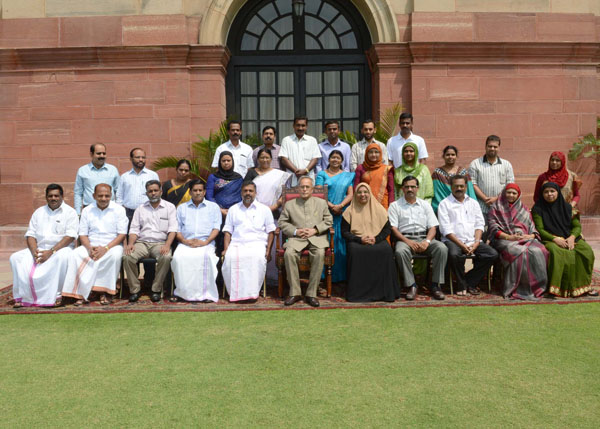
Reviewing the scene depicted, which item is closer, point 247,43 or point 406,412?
point 406,412

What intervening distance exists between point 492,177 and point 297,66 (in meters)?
4.53

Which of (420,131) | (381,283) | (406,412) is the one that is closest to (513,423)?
(406,412)

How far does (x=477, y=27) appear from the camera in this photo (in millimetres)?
9055

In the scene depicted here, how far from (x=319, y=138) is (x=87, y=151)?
4.02 m

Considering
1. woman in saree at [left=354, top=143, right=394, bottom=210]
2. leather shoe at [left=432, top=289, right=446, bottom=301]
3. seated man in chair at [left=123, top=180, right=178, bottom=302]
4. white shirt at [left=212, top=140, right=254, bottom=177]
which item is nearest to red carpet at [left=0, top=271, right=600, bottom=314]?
leather shoe at [left=432, top=289, right=446, bottom=301]

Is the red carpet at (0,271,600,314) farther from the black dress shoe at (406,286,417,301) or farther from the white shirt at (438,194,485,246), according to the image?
the white shirt at (438,194,485,246)

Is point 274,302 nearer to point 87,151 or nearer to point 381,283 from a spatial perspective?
point 381,283

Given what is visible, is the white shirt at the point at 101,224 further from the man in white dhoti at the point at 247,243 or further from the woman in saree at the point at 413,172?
the woman in saree at the point at 413,172

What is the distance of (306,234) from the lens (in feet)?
19.4

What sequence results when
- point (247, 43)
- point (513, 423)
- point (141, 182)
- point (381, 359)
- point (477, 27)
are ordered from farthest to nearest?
point (247, 43), point (477, 27), point (141, 182), point (381, 359), point (513, 423)

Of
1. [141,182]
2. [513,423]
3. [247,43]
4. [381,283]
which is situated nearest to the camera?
[513,423]

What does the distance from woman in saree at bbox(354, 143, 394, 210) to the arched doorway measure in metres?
3.66

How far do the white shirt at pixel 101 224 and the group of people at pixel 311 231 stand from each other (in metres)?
0.01

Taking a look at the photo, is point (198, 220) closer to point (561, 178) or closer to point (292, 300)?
point (292, 300)
